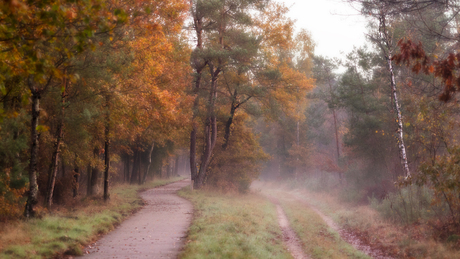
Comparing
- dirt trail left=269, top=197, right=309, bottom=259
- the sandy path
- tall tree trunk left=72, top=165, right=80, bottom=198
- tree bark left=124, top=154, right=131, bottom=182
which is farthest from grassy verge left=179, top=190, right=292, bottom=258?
tree bark left=124, top=154, right=131, bottom=182

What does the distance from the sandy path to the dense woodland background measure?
2587mm

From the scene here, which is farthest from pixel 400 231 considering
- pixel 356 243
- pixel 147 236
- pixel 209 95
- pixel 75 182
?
pixel 209 95

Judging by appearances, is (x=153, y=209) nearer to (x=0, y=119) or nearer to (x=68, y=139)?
(x=68, y=139)

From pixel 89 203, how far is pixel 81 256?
701 centimetres

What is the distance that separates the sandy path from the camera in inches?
Result: 310

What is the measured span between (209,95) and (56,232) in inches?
572

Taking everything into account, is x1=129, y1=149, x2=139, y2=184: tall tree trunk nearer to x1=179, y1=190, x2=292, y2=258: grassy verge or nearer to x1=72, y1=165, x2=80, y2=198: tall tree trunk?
x1=72, y1=165, x2=80, y2=198: tall tree trunk

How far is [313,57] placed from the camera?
1250 inches

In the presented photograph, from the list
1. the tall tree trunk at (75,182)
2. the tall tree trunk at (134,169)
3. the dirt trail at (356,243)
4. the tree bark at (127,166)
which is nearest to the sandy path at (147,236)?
the tall tree trunk at (75,182)

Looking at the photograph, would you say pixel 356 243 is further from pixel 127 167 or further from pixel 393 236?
pixel 127 167

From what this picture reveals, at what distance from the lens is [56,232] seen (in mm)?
8727

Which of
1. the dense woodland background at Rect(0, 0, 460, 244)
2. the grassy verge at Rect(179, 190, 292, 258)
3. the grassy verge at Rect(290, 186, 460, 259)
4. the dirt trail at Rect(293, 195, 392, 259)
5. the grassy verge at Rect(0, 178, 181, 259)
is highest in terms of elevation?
the dense woodland background at Rect(0, 0, 460, 244)

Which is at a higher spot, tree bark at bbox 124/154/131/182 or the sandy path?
tree bark at bbox 124/154/131/182

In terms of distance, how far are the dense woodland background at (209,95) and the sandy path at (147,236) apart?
2.59 m
